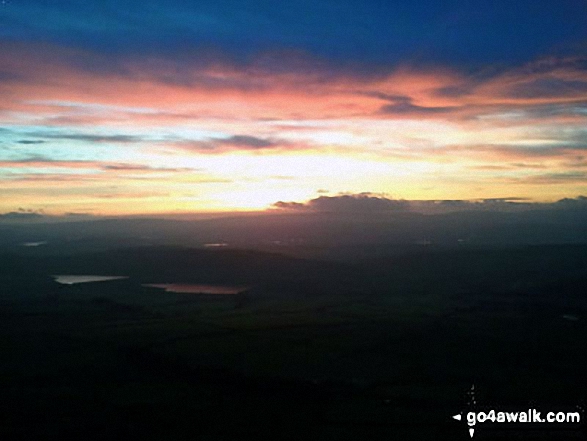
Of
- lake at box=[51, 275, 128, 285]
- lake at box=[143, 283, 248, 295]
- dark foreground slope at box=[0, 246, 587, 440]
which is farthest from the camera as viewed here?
lake at box=[51, 275, 128, 285]

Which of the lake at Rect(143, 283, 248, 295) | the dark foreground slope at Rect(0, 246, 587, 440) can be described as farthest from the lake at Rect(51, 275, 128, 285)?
the lake at Rect(143, 283, 248, 295)

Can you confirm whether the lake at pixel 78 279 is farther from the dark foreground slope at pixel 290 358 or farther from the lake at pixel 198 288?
the lake at pixel 198 288

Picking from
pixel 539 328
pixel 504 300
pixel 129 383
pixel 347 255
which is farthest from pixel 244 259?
pixel 129 383

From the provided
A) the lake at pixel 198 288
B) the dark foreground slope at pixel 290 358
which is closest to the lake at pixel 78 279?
the dark foreground slope at pixel 290 358

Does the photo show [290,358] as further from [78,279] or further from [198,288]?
[78,279]

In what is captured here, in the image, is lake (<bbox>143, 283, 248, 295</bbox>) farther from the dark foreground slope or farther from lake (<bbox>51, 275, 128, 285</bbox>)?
lake (<bbox>51, 275, 128, 285</bbox>)

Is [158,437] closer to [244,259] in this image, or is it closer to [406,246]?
[244,259]

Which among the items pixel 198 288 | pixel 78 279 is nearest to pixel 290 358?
pixel 198 288
